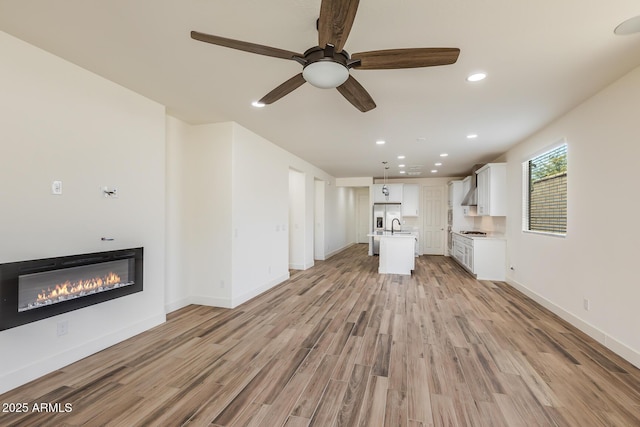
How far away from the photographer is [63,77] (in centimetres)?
255

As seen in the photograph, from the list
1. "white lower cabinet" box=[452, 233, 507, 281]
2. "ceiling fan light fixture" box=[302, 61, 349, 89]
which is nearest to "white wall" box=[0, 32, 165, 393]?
"ceiling fan light fixture" box=[302, 61, 349, 89]

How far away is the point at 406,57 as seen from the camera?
1807mm

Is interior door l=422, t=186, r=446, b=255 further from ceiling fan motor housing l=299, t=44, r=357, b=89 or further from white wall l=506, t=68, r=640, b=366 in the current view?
ceiling fan motor housing l=299, t=44, r=357, b=89

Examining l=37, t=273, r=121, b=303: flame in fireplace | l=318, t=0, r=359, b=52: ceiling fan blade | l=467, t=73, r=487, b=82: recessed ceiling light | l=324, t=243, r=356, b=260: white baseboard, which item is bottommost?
l=324, t=243, r=356, b=260: white baseboard

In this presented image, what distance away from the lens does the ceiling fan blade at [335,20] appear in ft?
4.53

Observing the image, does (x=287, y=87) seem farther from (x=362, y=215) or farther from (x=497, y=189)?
(x=362, y=215)

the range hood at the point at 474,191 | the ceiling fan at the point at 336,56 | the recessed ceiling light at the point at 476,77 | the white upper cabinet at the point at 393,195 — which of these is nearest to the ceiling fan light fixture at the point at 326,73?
the ceiling fan at the point at 336,56

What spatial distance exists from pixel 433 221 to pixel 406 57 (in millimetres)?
8999

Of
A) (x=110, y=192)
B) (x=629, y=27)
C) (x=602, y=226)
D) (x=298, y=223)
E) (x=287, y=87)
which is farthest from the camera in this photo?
(x=298, y=223)

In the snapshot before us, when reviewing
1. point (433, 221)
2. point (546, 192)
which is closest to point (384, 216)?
point (433, 221)

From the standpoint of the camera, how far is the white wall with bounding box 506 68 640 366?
8.78 ft

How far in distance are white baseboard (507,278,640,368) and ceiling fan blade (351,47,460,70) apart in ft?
10.3

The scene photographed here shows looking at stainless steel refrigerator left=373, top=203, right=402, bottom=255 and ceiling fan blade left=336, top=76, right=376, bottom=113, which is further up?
ceiling fan blade left=336, top=76, right=376, bottom=113

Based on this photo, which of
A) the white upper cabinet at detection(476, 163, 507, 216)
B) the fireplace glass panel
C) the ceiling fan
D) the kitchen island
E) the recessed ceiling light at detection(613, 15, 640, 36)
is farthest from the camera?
the kitchen island
